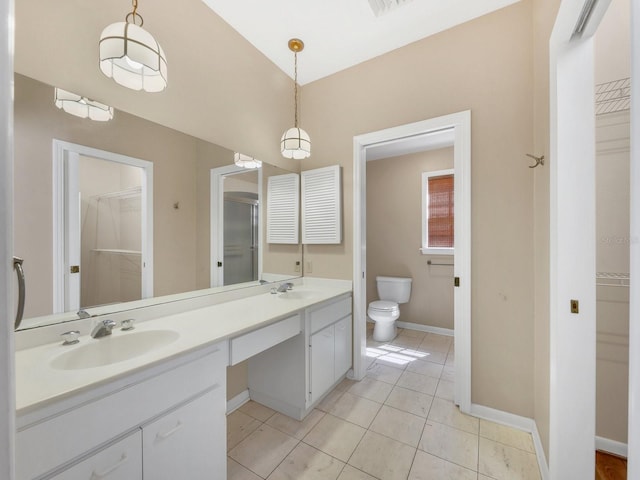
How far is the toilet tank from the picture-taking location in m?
3.46

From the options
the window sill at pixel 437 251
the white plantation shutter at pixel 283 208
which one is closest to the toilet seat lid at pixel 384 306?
the window sill at pixel 437 251

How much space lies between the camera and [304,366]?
68.7 inches

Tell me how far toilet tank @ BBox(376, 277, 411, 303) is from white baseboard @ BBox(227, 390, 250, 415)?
83.8 inches

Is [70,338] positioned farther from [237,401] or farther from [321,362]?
[321,362]

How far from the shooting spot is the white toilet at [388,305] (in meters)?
3.05

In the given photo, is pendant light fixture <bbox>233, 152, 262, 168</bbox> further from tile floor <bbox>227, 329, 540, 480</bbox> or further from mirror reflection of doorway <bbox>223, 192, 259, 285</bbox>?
tile floor <bbox>227, 329, 540, 480</bbox>

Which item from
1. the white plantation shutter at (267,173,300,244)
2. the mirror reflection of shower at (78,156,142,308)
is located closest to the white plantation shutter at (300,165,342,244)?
the white plantation shutter at (267,173,300,244)

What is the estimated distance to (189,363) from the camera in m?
1.04

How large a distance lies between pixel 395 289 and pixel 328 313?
5.80 ft

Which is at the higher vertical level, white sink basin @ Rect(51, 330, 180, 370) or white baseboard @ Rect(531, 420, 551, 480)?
white sink basin @ Rect(51, 330, 180, 370)

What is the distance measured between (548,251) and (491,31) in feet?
5.03

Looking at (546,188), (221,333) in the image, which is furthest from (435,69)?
(221,333)

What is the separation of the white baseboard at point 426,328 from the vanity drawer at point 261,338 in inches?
92.1

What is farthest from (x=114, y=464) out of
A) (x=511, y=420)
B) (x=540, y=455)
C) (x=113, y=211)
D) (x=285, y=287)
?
(x=511, y=420)
